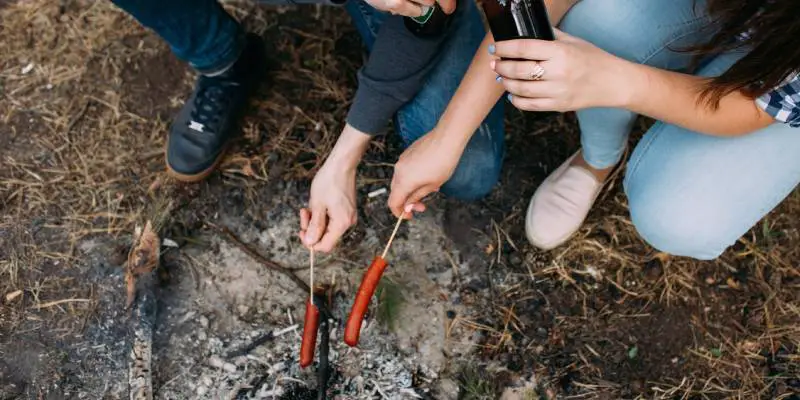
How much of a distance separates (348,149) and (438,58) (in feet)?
1.39

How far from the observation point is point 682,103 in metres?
1.59

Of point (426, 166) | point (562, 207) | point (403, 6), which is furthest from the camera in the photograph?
point (562, 207)

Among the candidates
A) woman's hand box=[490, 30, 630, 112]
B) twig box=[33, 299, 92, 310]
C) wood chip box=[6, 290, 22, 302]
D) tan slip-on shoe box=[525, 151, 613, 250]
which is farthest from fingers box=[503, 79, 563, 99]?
wood chip box=[6, 290, 22, 302]

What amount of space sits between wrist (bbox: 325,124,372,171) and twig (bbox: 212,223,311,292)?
1.74 feet

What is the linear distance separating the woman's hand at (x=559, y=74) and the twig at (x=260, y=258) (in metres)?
1.14

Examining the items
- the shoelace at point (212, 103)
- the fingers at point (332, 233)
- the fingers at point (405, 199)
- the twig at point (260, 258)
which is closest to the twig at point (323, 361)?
the twig at point (260, 258)

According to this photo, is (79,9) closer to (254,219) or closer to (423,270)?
(254,219)

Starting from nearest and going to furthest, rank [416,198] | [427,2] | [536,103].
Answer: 1. [536,103]
2. [427,2]
3. [416,198]

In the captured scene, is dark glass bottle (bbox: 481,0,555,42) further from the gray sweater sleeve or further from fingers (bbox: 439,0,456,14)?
the gray sweater sleeve

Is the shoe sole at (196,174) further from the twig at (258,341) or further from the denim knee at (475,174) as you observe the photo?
the denim knee at (475,174)

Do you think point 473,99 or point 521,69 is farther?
point 473,99

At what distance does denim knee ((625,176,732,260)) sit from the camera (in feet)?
6.05

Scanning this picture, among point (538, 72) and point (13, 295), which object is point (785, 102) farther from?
point (13, 295)

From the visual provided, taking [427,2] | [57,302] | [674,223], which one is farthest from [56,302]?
[674,223]
